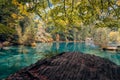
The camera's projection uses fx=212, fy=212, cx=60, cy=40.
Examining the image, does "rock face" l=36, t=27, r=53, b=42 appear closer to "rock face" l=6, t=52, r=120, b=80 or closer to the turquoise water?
the turquoise water

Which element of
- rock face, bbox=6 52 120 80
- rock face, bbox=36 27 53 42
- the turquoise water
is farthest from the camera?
rock face, bbox=36 27 53 42

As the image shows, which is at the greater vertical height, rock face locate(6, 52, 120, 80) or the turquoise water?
rock face locate(6, 52, 120, 80)

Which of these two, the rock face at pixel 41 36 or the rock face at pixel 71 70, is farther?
the rock face at pixel 41 36

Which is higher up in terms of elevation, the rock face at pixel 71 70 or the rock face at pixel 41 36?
the rock face at pixel 41 36

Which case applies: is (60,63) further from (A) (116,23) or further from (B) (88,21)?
(A) (116,23)

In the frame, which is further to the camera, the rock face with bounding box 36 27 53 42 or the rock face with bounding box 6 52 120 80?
the rock face with bounding box 36 27 53 42

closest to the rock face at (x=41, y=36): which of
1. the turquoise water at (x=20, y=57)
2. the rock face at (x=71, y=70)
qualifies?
the turquoise water at (x=20, y=57)

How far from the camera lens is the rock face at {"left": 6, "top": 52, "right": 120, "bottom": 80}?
16.2ft

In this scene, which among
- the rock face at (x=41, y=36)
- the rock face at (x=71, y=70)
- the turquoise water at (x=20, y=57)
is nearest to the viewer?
the rock face at (x=71, y=70)

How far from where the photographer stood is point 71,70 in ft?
16.8

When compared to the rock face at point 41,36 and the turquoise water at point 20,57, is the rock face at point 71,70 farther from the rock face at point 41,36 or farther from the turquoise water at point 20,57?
the rock face at point 41,36

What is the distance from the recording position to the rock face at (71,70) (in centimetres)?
493

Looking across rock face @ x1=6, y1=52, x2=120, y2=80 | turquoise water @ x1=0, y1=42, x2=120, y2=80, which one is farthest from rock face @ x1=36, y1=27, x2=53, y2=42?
rock face @ x1=6, y1=52, x2=120, y2=80

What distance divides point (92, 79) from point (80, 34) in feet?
333
